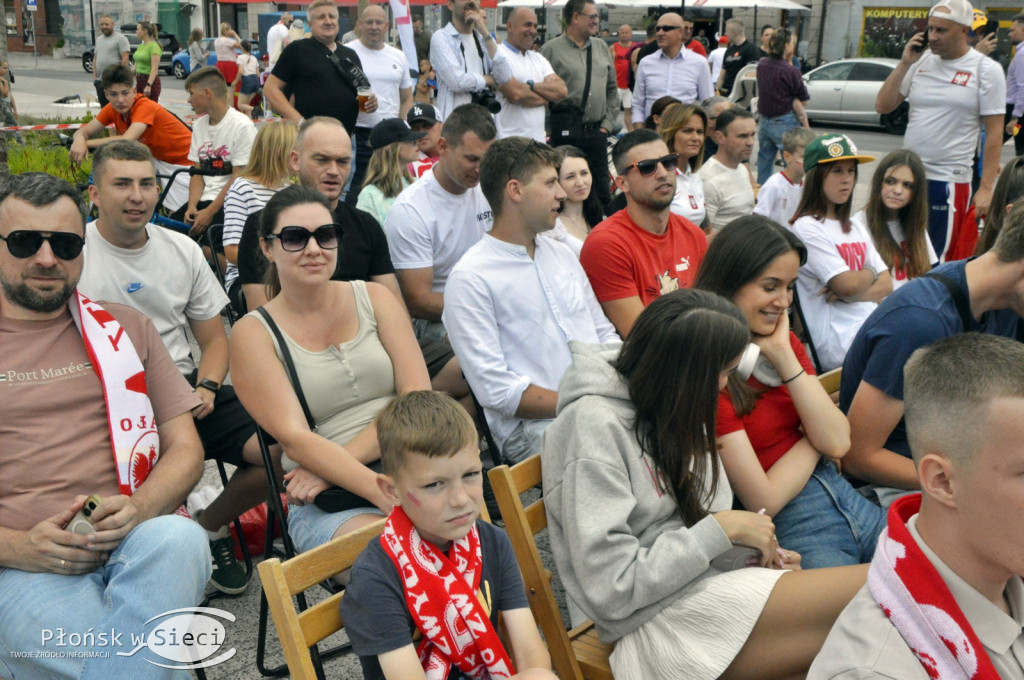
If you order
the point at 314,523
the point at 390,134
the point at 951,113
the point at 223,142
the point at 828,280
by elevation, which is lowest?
the point at 314,523

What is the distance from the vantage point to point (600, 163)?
8.12 m

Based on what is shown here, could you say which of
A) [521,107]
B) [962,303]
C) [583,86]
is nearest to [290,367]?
[962,303]

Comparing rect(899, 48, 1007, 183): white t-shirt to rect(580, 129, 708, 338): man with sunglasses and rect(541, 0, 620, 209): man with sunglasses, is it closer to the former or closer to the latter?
rect(541, 0, 620, 209): man with sunglasses

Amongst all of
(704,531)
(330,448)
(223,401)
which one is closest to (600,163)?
(223,401)

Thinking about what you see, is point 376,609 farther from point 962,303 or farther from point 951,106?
point 951,106

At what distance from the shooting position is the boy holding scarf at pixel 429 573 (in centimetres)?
209

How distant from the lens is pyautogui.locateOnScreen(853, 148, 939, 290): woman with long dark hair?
4.87m

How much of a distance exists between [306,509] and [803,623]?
153 cm

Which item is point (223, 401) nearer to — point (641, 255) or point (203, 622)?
point (203, 622)

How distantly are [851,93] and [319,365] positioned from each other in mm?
18980

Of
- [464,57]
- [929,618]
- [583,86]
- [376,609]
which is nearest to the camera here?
[929,618]

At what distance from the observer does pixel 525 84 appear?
7.25m

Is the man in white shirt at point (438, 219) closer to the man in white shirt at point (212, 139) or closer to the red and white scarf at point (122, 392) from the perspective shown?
the red and white scarf at point (122, 392)

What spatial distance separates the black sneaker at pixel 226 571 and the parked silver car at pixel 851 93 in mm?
18199
